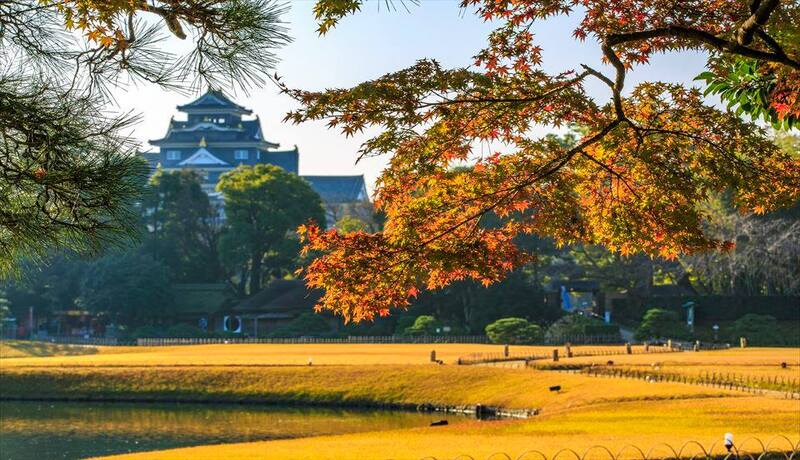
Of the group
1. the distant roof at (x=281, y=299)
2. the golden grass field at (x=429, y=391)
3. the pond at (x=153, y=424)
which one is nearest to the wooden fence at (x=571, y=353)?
the golden grass field at (x=429, y=391)

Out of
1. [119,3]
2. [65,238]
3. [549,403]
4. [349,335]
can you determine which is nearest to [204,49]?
[119,3]

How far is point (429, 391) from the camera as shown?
39156 millimetres

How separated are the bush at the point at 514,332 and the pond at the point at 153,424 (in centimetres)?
2469

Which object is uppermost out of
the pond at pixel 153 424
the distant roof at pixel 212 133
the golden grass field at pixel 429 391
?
the distant roof at pixel 212 133

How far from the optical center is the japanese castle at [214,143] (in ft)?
429

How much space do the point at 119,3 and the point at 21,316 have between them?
250 feet

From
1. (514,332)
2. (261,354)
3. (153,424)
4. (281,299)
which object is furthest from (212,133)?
(153,424)

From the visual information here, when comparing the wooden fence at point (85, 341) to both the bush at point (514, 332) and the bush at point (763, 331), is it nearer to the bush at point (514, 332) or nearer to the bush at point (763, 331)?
the bush at point (514, 332)

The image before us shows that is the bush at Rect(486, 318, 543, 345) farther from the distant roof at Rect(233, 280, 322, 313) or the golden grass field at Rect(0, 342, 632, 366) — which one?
the distant roof at Rect(233, 280, 322, 313)

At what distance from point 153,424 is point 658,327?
119 feet

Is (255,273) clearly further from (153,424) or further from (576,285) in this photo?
(153,424)

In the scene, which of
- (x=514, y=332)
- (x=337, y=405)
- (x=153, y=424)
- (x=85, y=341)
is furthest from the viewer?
(x=85, y=341)

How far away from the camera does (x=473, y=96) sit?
12688 millimetres

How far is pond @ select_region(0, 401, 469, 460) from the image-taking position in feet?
99.6
